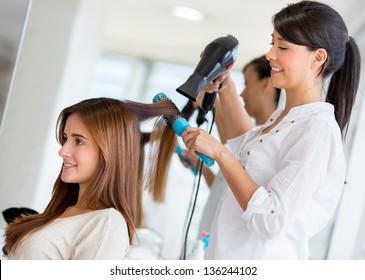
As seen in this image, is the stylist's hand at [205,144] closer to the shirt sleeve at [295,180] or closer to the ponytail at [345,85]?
the shirt sleeve at [295,180]

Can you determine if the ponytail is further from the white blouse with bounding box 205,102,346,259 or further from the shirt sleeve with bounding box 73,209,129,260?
the shirt sleeve with bounding box 73,209,129,260

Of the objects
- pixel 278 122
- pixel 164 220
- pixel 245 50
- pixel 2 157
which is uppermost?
pixel 245 50

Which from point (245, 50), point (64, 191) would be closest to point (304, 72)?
point (64, 191)

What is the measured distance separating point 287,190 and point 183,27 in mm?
938

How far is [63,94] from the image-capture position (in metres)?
1.55

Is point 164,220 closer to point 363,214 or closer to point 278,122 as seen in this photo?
point 363,214

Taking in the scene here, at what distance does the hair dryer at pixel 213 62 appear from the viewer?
1054 millimetres

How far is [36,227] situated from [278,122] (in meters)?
0.52

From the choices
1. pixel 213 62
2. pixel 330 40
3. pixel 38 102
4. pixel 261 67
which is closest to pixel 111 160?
pixel 213 62

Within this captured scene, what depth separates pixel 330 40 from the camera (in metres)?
0.99

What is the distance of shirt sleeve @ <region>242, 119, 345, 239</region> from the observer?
903 millimetres

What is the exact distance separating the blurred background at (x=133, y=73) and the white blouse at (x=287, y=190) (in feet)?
1.75

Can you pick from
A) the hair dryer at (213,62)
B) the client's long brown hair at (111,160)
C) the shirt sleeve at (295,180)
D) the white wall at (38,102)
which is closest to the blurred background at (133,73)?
the white wall at (38,102)

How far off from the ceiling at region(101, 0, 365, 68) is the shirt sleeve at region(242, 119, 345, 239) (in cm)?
74
